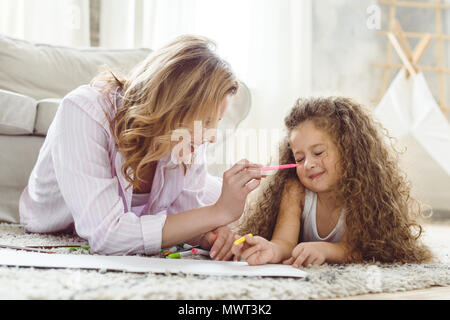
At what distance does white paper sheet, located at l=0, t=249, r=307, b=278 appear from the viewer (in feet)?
2.35

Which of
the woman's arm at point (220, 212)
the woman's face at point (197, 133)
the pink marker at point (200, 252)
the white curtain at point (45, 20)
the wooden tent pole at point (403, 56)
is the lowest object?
the pink marker at point (200, 252)

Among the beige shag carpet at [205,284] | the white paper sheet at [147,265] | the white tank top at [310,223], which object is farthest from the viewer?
the white tank top at [310,223]

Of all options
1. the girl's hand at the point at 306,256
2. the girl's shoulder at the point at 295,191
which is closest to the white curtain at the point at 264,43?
the girl's shoulder at the point at 295,191

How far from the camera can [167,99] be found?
0.88 metres

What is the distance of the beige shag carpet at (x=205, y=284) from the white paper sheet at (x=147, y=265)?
0.7 inches

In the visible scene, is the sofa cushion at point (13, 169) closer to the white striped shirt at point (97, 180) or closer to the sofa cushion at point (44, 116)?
the sofa cushion at point (44, 116)

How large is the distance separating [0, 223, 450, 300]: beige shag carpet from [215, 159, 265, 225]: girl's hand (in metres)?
0.18

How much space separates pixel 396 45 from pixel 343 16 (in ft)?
1.11

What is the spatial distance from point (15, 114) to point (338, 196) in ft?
3.22

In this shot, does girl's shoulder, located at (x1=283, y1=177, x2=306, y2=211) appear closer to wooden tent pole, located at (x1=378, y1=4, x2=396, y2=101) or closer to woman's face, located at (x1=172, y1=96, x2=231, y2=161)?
woman's face, located at (x1=172, y1=96, x2=231, y2=161)

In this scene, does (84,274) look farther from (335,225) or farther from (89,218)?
(335,225)

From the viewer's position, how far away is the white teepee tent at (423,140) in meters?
2.16

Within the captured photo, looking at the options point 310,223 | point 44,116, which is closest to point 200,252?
point 310,223

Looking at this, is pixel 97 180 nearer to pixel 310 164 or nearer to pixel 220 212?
pixel 220 212
